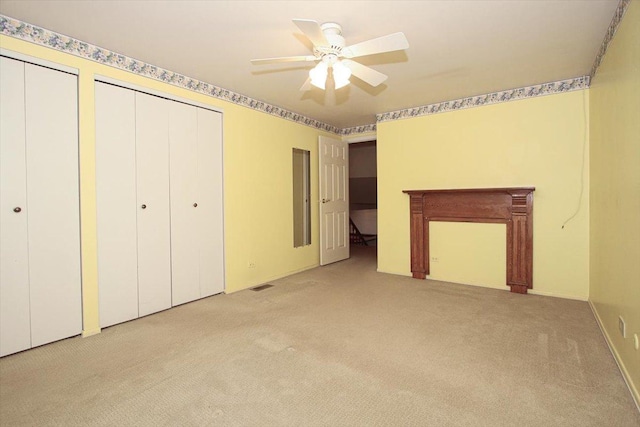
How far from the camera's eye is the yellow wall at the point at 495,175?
357 cm

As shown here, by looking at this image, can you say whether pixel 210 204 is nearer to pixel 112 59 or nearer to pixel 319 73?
pixel 112 59

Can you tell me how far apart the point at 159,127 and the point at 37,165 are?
104 centimetres

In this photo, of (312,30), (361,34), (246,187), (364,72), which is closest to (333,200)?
(246,187)

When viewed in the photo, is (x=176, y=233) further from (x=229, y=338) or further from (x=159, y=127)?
(x=229, y=338)

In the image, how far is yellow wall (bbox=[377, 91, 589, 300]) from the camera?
3.57 m

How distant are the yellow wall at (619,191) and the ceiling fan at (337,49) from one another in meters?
1.33

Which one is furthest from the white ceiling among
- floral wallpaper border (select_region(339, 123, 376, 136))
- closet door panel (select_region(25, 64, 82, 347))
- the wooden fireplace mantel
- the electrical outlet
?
the electrical outlet

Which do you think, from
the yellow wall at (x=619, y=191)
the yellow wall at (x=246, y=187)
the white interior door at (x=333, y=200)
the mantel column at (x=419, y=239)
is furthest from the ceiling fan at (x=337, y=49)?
the white interior door at (x=333, y=200)

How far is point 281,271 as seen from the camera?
466 centimetres

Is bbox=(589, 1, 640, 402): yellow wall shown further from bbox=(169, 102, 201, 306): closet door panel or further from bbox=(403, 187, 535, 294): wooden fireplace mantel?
bbox=(169, 102, 201, 306): closet door panel

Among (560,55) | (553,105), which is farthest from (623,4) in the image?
(553,105)

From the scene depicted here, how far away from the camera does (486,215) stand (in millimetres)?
4012

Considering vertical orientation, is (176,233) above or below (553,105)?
below

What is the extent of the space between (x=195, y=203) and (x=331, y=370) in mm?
2288
